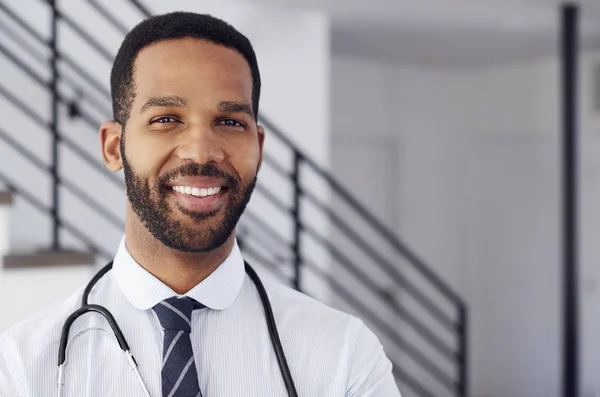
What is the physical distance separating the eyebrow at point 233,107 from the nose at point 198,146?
0.04 m

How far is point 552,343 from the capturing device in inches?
218

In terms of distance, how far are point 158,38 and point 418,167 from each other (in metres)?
4.86

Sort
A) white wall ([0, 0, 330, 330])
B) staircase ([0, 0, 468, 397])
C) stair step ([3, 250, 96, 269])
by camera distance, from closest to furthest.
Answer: stair step ([3, 250, 96, 269]) → staircase ([0, 0, 468, 397]) → white wall ([0, 0, 330, 330])

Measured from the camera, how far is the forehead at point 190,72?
108 centimetres

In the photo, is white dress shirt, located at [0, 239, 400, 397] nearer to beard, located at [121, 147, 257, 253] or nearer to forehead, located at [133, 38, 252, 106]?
beard, located at [121, 147, 257, 253]

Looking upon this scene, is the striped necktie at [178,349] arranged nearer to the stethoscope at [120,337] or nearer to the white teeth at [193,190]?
the stethoscope at [120,337]

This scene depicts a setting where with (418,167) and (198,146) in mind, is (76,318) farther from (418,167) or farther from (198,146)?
(418,167)

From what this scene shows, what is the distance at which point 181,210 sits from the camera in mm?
1076

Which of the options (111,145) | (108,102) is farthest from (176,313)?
(108,102)

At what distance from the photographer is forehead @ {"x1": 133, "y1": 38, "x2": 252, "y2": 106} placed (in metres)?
1.08

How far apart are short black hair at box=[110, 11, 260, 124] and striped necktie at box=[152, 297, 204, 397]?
27cm

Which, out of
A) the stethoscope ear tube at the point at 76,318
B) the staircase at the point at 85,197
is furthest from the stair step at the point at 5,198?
the stethoscope ear tube at the point at 76,318

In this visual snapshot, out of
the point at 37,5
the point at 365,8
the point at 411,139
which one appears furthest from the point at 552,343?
the point at 37,5

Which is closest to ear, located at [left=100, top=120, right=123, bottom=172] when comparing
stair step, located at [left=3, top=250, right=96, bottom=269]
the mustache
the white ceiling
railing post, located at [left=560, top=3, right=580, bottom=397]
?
the mustache
